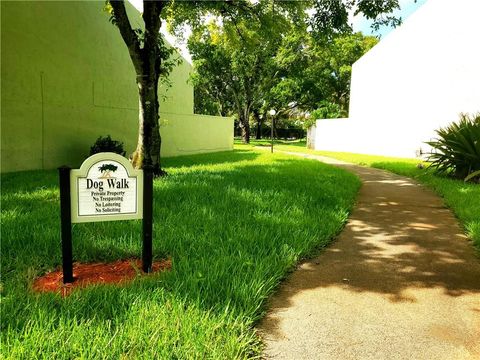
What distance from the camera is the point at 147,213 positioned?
9.70 feet

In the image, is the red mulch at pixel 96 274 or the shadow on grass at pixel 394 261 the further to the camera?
the shadow on grass at pixel 394 261

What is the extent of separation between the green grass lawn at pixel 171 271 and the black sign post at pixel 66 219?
29 cm

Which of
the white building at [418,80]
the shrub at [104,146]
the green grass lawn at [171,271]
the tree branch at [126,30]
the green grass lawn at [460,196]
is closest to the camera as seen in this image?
the green grass lawn at [171,271]

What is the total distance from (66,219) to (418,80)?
16.8m

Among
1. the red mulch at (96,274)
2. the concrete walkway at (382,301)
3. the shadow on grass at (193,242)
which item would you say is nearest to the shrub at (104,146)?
the shadow on grass at (193,242)

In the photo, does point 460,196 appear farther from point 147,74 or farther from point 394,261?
point 147,74

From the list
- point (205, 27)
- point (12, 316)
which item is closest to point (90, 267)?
point (12, 316)

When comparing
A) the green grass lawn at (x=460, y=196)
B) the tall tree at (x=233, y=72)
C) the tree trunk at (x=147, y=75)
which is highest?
the tall tree at (x=233, y=72)

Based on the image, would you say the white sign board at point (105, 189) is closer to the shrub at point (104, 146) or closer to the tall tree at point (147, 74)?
the tall tree at point (147, 74)

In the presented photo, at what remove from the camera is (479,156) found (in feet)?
26.7

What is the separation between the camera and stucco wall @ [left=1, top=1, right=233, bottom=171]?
8617 mm

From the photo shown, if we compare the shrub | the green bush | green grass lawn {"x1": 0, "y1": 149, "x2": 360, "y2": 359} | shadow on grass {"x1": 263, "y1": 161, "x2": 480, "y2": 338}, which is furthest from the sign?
the shrub

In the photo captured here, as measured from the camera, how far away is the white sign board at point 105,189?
8.82 ft

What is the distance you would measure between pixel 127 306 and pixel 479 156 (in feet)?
27.8
